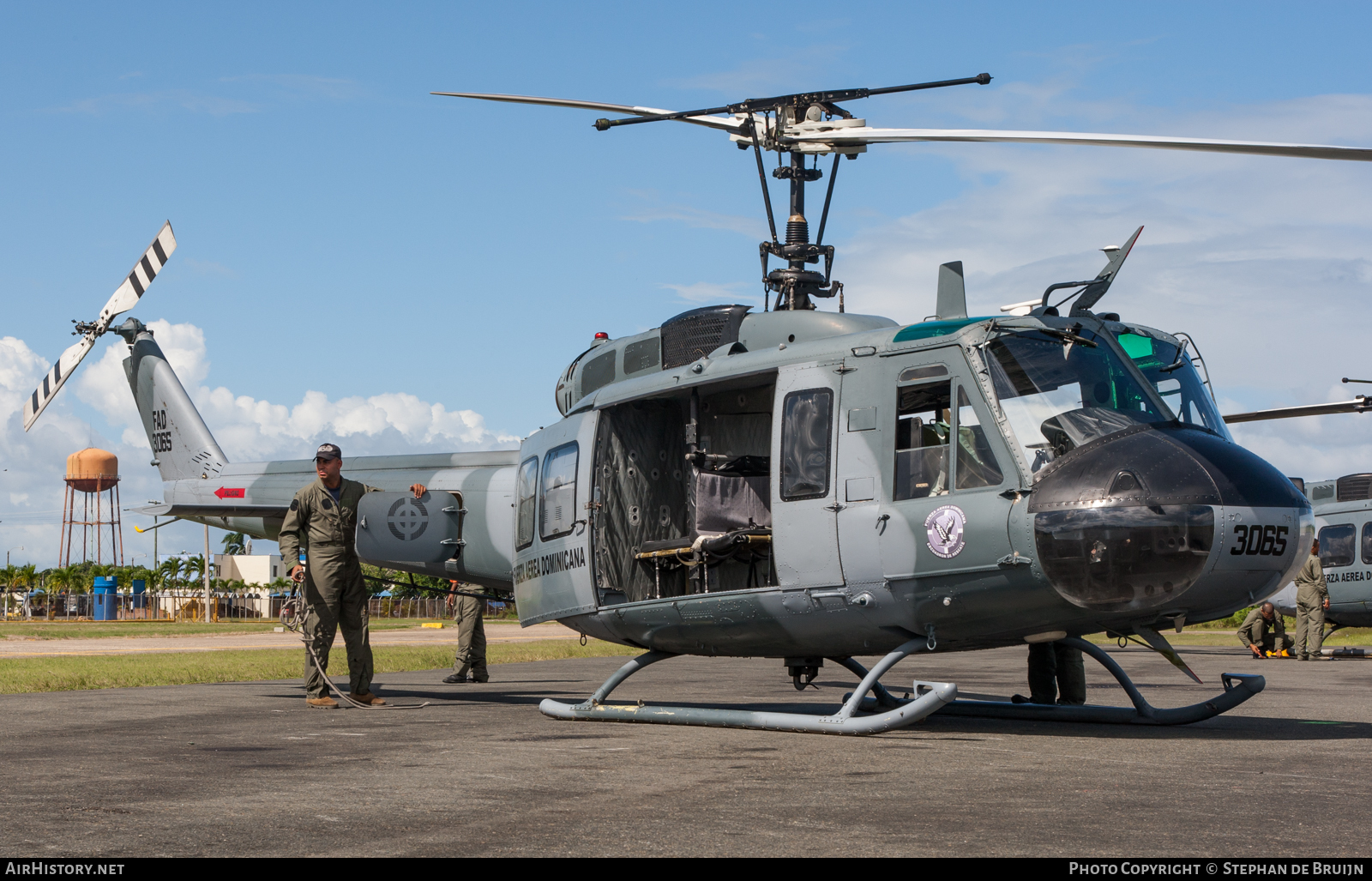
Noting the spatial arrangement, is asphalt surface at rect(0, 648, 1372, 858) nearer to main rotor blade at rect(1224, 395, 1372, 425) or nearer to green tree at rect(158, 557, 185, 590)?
main rotor blade at rect(1224, 395, 1372, 425)

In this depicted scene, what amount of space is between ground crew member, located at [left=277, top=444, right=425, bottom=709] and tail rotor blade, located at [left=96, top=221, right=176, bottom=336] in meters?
7.84

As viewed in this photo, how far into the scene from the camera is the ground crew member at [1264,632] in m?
21.9

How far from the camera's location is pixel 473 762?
710 cm

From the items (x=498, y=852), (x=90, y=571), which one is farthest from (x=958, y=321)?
(x=90, y=571)

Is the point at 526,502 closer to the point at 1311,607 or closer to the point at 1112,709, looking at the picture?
the point at 1112,709

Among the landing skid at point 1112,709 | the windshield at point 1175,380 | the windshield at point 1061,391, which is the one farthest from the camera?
the landing skid at point 1112,709

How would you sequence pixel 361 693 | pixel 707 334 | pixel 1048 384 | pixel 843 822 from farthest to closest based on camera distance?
pixel 361 693 < pixel 707 334 < pixel 1048 384 < pixel 843 822

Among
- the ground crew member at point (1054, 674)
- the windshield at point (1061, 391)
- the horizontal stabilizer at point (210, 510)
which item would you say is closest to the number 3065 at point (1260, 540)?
the windshield at point (1061, 391)

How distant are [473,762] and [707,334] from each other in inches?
174

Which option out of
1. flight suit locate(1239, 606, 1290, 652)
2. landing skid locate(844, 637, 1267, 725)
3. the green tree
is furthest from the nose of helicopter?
the green tree

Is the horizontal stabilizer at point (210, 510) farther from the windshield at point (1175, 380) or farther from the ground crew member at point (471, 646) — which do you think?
the windshield at point (1175, 380)

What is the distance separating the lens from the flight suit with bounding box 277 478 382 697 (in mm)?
11383

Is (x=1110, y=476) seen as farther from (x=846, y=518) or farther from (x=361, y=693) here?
(x=361, y=693)

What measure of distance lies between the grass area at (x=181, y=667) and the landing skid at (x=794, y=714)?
23.3 ft
